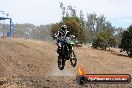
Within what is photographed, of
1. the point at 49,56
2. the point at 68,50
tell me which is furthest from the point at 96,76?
the point at 49,56

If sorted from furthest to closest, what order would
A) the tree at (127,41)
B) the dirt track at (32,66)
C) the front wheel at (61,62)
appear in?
the tree at (127,41) < the dirt track at (32,66) < the front wheel at (61,62)

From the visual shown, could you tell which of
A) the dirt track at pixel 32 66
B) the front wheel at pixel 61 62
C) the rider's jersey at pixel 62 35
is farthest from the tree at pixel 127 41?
the rider's jersey at pixel 62 35

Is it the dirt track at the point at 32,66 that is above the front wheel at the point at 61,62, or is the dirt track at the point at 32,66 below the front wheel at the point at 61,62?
below

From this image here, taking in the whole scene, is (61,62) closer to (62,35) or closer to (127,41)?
(62,35)

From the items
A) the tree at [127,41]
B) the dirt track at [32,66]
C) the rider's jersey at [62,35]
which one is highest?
the rider's jersey at [62,35]

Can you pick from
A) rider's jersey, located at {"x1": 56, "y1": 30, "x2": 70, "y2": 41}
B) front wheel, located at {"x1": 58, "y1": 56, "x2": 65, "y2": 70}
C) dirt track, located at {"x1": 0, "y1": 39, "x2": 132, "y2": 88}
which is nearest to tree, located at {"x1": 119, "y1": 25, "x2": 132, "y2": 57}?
dirt track, located at {"x1": 0, "y1": 39, "x2": 132, "y2": 88}

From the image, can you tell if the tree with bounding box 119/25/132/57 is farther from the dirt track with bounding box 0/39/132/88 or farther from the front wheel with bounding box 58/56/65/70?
the front wheel with bounding box 58/56/65/70

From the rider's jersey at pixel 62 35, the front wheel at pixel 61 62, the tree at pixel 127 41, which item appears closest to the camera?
the rider's jersey at pixel 62 35

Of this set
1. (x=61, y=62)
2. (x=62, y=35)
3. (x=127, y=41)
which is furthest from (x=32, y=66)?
(x=62, y=35)

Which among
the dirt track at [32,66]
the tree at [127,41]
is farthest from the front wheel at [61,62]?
the tree at [127,41]

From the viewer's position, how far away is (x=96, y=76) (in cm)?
3262

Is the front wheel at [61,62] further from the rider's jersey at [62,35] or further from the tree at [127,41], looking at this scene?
the tree at [127,41]

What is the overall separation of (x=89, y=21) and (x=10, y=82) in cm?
10574

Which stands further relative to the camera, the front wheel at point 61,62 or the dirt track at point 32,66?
the dirt track at point 32,66
